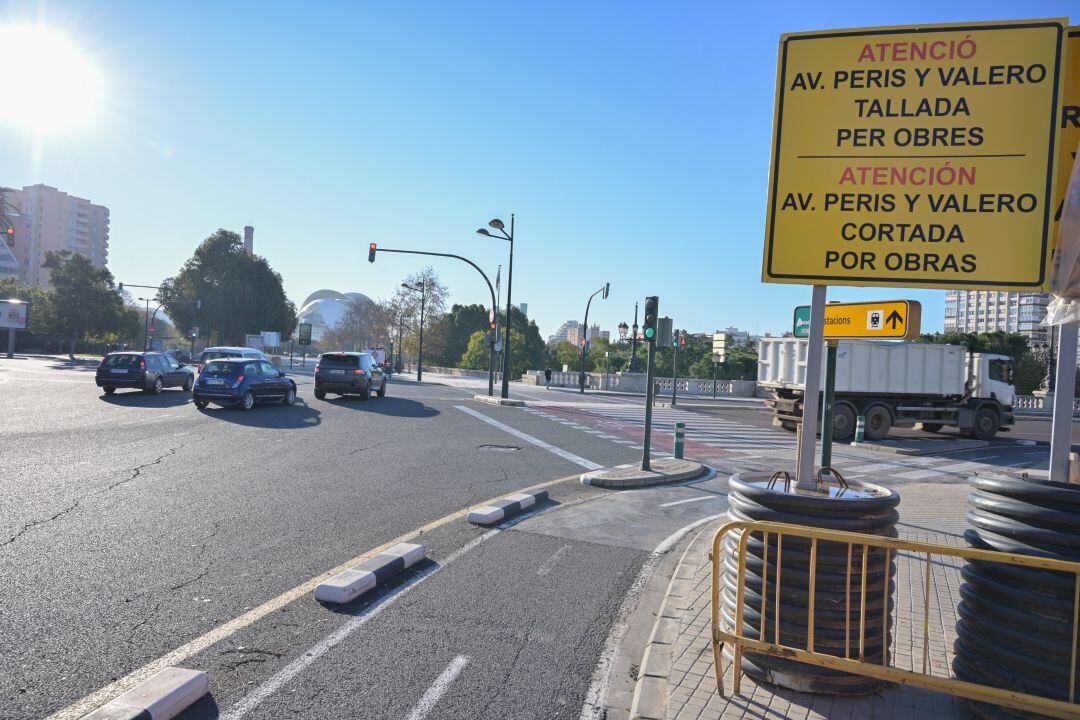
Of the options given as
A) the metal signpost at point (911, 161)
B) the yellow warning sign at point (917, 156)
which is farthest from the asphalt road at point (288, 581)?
the yellow warning sign at point (917, 156)

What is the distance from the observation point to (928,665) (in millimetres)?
4160

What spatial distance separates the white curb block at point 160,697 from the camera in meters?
3.24

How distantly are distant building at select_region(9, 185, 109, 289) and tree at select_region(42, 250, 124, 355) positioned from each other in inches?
3354

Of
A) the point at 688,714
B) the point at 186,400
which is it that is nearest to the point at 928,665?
the point at 688,714

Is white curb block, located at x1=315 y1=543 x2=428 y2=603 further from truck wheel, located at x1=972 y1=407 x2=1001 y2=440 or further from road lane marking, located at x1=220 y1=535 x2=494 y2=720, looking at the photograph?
truck wheel, located at x1=972 y1=407 x2=1001 y2=440

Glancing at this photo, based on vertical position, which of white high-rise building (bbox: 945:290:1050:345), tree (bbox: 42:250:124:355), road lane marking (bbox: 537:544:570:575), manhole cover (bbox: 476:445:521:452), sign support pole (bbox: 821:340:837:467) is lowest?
manhole cover (bbox: 476:445:521:452)

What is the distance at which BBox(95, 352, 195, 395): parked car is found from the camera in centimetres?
2219

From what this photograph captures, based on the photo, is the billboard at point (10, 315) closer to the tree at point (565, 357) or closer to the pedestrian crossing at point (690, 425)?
the tree at point (565, 357)

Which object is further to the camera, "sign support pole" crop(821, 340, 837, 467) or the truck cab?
the truck cab

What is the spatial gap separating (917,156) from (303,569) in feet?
18.0

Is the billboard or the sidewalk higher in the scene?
the billboard

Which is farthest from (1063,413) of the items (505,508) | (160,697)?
(505,508)

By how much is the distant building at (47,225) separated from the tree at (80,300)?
8519cm

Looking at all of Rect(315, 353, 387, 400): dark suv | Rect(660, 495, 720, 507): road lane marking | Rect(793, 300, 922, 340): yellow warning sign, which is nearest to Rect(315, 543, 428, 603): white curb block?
Rect(660, 495, 720, 507): road lane marking
